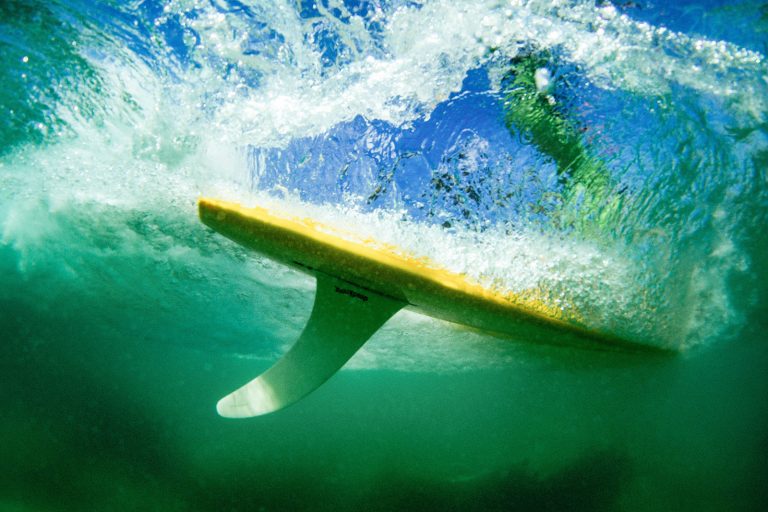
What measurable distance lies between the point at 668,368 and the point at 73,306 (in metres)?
27.3

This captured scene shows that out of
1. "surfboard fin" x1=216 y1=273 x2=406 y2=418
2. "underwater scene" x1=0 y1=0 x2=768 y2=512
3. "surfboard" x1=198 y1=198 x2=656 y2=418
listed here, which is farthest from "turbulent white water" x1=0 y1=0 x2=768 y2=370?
"surfboard fin" x1=216 y1=273 x2=406 y2=418

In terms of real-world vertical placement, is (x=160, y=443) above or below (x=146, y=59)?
below

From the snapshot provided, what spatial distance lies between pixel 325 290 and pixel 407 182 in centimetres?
166

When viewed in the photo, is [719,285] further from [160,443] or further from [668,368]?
[160,443]

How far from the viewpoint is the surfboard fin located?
3441 mm

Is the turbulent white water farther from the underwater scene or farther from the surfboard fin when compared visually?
the surfboard fin

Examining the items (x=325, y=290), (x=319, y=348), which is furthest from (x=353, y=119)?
(x=319, y=348)

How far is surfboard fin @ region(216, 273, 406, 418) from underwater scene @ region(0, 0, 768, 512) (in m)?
1.42

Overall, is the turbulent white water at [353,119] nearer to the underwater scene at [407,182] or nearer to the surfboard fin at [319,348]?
the underwater scene at [407,182]

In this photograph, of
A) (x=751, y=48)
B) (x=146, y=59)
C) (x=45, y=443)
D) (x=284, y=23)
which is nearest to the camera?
(x=284, y=23)

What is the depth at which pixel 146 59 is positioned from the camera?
12.6ft

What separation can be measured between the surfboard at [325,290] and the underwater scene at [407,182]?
125cm

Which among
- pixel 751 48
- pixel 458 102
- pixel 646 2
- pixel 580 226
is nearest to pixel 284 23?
pixel 458 102

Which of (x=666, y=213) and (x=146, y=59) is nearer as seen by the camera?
(x=146, y=59)
